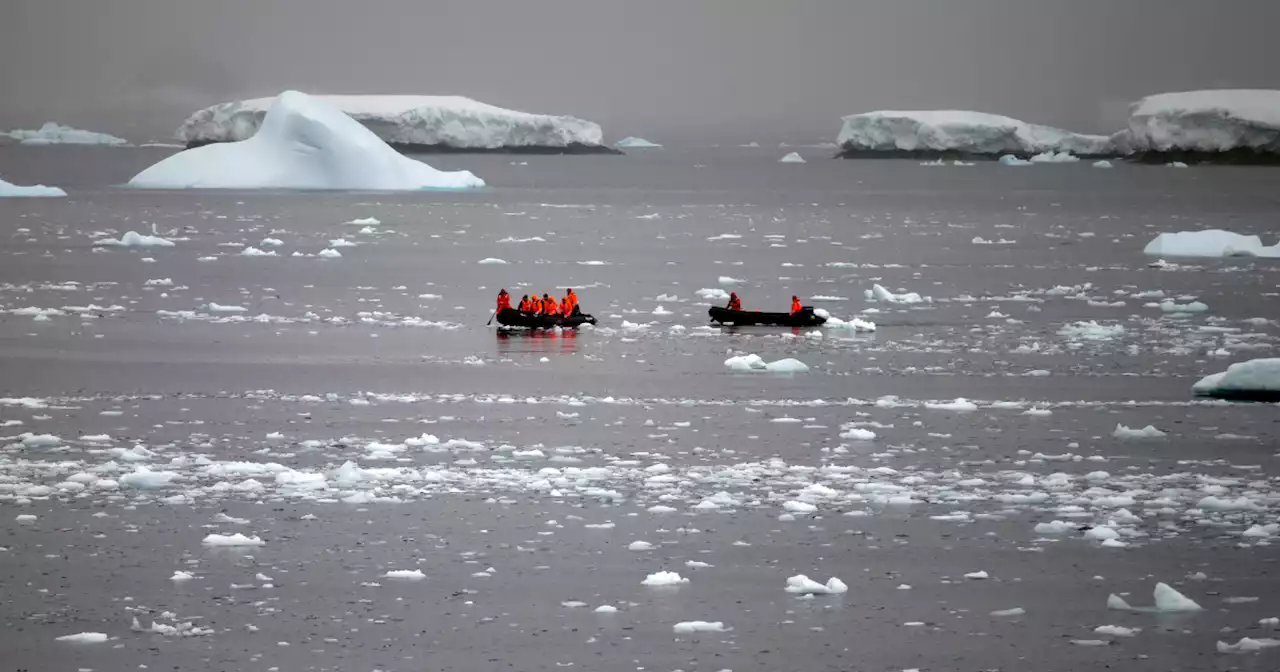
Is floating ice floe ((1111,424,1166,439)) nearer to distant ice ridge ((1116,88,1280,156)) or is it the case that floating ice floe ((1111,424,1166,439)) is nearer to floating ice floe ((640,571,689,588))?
floating ice floe ((640,571,689,588))

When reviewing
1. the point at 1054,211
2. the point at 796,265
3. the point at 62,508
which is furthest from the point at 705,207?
the point at 62,508

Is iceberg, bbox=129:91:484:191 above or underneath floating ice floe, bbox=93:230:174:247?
above

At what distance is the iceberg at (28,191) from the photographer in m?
61.3

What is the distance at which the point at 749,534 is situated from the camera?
42.4ft

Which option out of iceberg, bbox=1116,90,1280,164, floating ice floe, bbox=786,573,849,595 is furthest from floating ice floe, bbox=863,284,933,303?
iceberg, bbox=1116,90,1280,164

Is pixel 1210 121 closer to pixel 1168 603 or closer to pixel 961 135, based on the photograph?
pixel 961 135

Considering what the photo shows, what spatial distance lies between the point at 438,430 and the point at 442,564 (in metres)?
5.33

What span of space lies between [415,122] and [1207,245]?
199 ft

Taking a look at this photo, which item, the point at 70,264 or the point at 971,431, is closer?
the point at 971,431

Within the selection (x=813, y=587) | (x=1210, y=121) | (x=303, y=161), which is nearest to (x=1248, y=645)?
(x=813, y=587)

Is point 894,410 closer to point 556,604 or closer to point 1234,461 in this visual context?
point 1234,461

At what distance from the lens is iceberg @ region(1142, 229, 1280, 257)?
136ft

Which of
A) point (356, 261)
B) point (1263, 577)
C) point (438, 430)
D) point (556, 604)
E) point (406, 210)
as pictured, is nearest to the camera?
point (556, 604)

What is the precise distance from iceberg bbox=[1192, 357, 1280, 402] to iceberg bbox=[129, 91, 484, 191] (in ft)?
130
